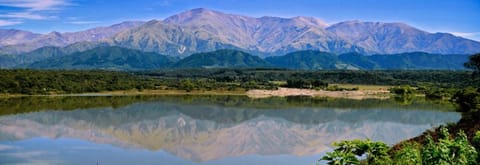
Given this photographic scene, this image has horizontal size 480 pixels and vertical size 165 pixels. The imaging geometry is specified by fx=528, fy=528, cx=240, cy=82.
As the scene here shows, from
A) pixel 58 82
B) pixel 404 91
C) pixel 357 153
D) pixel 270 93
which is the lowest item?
pixel 270 93

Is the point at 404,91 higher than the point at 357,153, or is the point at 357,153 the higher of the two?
the point at 357,153

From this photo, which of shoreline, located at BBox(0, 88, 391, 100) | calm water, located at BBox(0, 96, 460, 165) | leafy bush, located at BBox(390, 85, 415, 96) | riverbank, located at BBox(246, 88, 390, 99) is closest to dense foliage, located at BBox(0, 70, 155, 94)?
shoreline, located at BBox(0, 88, 391, 100)

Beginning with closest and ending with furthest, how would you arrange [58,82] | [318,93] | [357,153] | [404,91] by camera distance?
[357,153] → [58,82] → [404,91] → [318,93]

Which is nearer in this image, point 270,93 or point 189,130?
point 189,130

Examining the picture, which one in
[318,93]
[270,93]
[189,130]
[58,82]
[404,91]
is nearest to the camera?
[189,130]

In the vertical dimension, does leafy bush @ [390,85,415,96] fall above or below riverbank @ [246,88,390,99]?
above

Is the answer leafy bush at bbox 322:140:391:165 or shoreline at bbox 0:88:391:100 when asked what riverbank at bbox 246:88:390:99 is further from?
leafy bush at bbox 322:140:391:165

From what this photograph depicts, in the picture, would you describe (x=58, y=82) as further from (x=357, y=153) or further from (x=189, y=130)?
(x=357, y=153)

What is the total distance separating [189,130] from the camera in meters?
48.4

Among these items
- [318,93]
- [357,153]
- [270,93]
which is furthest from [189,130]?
[318,93]

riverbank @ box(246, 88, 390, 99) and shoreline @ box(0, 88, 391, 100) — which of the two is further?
riverbank @ box(246, 88, 390, 99)

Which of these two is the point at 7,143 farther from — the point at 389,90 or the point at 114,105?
the point at 389,90

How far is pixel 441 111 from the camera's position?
61.8m

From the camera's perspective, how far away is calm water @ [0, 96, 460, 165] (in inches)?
1280
